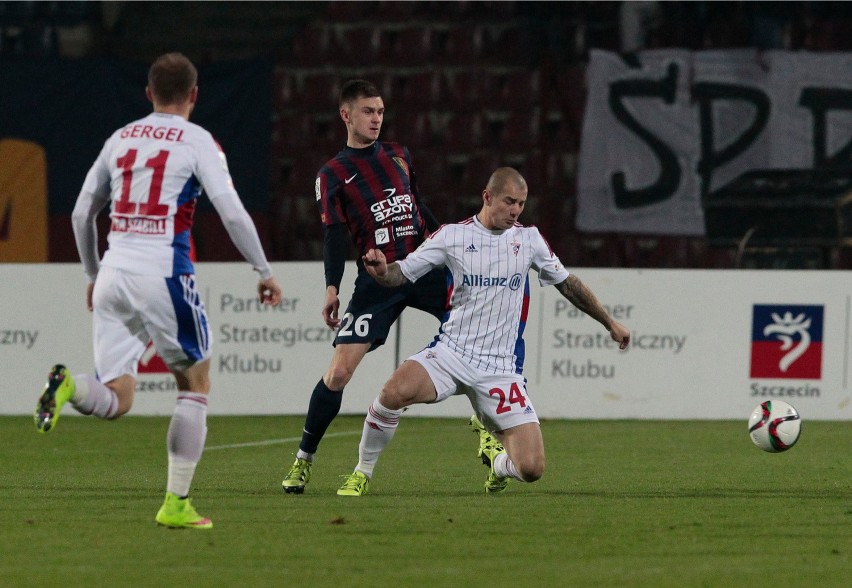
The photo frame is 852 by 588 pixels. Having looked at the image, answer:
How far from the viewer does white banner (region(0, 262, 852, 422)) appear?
12.5m

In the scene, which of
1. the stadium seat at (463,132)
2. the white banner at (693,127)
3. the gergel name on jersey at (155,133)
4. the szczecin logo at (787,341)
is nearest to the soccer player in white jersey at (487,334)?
the gergel name on jersey at (155,133)

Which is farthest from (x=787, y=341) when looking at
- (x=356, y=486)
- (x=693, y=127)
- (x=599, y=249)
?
(x=356, y=486)

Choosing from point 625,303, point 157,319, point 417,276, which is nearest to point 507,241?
point 417,276

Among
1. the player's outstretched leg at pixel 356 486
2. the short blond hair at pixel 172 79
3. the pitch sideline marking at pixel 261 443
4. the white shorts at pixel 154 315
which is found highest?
the short blond hair at pixel 172 79

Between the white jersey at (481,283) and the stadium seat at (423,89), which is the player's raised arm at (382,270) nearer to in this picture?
the white jersey at (481,283)

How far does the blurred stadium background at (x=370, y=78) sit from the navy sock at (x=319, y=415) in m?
9.76

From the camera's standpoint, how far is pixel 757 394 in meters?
12.5

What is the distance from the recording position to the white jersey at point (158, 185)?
5516mm

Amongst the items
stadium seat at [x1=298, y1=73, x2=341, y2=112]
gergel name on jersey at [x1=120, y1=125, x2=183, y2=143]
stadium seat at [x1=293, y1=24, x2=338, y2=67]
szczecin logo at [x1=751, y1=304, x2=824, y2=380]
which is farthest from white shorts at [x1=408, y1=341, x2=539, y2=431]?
stadium seat at [x1=293, y1=24, x2=338, y2=67]

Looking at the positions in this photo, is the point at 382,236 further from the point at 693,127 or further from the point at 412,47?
the point at 412,47

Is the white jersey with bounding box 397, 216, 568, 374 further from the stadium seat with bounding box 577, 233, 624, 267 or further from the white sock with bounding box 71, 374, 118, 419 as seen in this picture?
the stadium seat with bounding box 577, 233, 624, 267

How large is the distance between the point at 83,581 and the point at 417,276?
2.77 meters

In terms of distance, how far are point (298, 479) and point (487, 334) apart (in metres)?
1.13

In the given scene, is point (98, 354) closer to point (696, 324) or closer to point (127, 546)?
point (127, 546)
